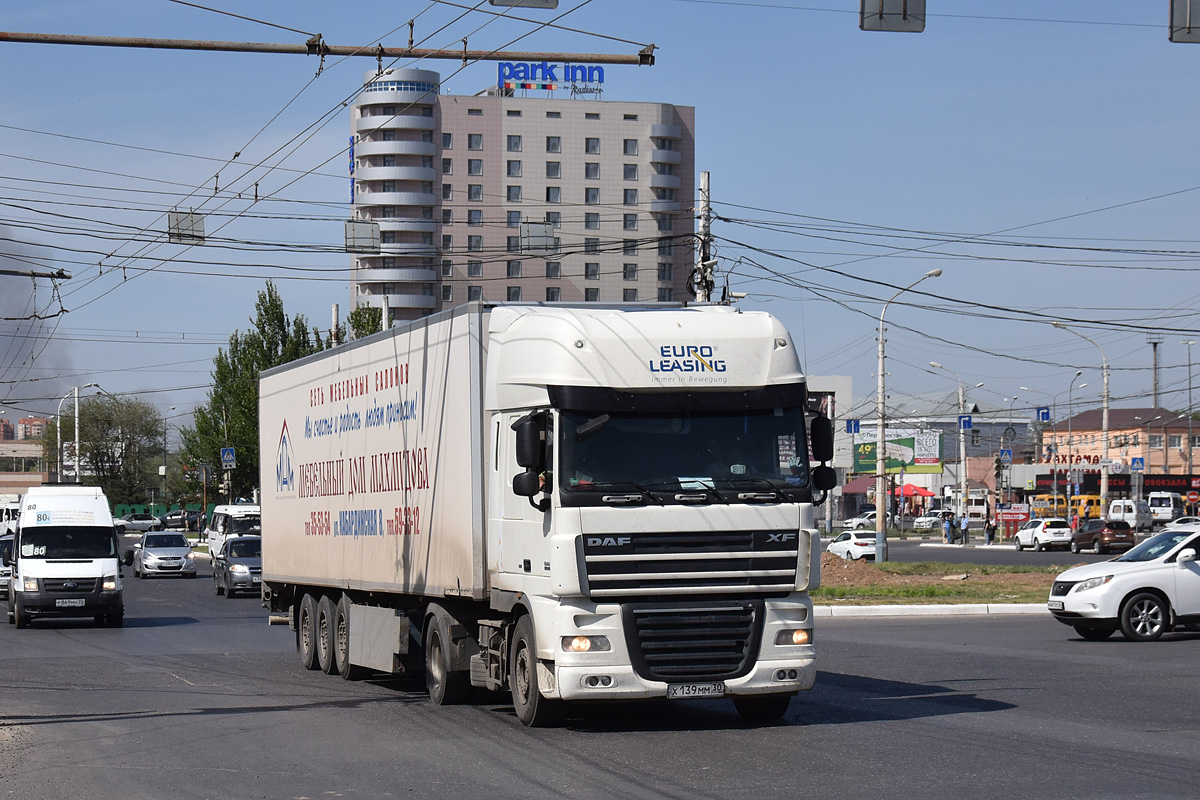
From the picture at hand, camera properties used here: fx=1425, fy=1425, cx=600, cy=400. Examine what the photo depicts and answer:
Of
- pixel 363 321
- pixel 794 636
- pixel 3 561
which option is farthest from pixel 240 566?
pixel 363 321

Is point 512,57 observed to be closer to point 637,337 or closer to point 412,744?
point 637,337

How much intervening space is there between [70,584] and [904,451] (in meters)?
85.4

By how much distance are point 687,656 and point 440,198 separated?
10501 centimetres

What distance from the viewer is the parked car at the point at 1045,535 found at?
213 ft

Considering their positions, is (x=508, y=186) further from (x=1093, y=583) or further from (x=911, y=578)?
(x=1093, y=583)

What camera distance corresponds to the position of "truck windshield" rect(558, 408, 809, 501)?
1148 cm

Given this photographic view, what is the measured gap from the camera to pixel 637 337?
39.1ft

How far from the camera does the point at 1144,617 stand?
2047cm

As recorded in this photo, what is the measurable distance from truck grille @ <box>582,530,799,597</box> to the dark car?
51916 mm

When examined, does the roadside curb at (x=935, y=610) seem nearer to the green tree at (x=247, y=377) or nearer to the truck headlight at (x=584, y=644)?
the truck headlight at (x=584, y=644)

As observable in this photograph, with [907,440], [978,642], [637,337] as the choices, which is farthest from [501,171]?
[637,337]

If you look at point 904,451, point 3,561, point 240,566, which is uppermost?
point 904,451

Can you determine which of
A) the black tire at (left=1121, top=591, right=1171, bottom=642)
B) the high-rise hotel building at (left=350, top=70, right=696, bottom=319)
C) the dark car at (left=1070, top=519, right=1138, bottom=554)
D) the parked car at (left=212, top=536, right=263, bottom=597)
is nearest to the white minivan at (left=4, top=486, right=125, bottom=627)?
the parked car at (left=212, top=536, right=263, bottom=597)

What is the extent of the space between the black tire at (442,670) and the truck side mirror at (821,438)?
3.91m
